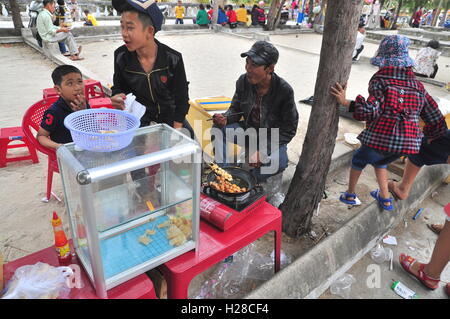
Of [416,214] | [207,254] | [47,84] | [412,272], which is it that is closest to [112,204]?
[207,254]

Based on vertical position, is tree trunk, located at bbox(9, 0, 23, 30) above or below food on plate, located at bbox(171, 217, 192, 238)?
above

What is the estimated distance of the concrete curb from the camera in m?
2.22

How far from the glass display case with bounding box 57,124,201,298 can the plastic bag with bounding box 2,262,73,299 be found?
0.14 m

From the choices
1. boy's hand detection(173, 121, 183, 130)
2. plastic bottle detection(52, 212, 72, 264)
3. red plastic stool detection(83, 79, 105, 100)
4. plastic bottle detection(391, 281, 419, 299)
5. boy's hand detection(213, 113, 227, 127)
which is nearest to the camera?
plastic bottle detection(52, 212, 72, 264)

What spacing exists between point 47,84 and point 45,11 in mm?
2792

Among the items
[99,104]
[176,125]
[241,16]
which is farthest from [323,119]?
[241,16]

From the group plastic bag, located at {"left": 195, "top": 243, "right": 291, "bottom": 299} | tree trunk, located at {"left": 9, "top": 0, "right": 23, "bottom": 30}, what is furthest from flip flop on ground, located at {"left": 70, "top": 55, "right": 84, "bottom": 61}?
plastic bag, located at {"left": 195, "top": 243, "right": 291, "bottom": 299}

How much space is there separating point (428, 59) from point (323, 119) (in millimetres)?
8686

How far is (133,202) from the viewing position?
1681 mm

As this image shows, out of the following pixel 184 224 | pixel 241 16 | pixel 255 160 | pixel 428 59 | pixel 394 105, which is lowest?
pixel 255 160

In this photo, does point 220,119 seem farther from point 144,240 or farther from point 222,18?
point 222,18

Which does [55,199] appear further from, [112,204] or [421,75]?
[421,75]

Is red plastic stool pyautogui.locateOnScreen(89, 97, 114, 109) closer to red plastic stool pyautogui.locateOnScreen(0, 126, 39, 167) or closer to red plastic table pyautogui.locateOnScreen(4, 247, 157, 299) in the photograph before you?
red plastic stool pyautogui.locateOnScreen(0, 126, 39, 167)

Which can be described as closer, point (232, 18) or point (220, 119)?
point (220, 119)
